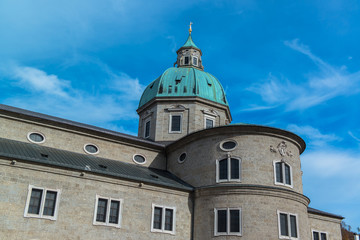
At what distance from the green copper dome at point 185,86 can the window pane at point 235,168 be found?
12.9 meters

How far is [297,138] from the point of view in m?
33.1

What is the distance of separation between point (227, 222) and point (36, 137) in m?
16.9

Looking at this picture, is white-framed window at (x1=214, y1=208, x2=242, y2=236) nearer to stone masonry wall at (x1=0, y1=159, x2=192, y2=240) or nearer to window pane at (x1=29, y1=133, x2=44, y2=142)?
stone masonry wall at (x1=0, y1=159, x2=192, y2=240)

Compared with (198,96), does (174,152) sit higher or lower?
lower

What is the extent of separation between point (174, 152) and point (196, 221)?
7.82 m

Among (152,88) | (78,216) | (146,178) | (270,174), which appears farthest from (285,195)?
A: (152,88)

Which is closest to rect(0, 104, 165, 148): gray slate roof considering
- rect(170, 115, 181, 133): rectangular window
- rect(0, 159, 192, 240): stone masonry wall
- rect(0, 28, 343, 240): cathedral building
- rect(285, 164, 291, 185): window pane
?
rect(0, 28, 343, 240): cathedral building

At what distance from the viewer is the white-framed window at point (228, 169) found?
3067 cm

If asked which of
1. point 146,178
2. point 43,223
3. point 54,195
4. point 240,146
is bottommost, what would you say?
point 43,223

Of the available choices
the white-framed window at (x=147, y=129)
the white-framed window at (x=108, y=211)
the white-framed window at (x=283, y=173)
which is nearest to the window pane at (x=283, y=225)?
the white-framed window at (x=283, y=173)

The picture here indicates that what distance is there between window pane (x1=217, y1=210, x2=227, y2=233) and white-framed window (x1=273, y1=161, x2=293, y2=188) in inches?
193

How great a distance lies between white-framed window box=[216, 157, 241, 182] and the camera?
101 ft

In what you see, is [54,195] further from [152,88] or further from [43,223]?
[152,88]

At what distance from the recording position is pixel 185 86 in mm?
43406
